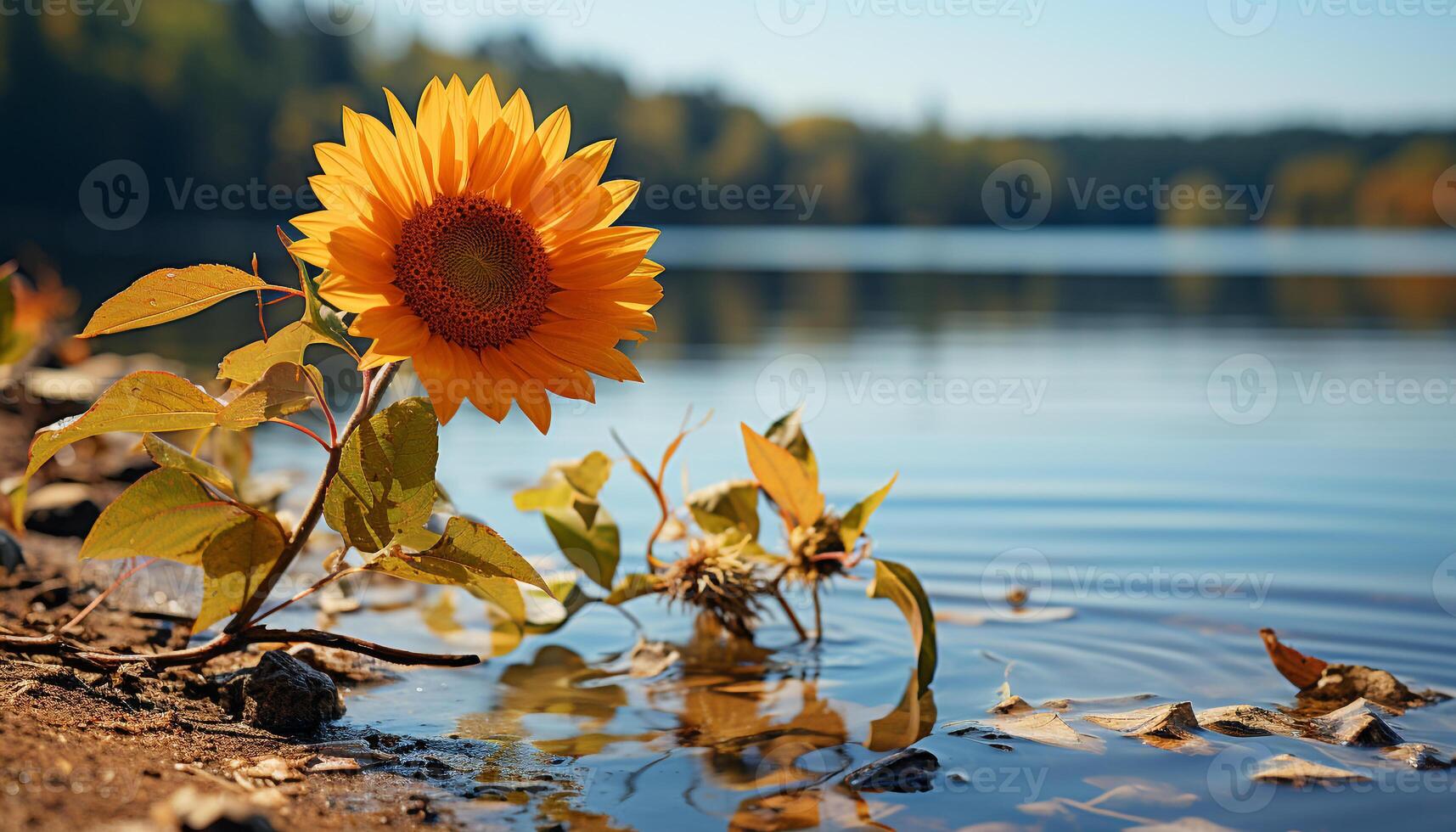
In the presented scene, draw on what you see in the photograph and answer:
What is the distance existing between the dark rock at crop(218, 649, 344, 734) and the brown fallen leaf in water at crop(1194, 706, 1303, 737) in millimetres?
1983

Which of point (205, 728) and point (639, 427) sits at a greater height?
point (639, 427)

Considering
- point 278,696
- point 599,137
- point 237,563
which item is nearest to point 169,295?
point 237,563

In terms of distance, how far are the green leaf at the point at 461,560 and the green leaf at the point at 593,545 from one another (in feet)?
2.97

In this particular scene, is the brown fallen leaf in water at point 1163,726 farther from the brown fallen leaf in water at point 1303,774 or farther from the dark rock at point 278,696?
the dark rock at point 278,696

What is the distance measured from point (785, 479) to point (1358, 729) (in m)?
1.42

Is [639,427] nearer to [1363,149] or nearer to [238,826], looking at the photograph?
[238,826]

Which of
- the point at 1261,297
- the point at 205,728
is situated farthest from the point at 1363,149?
the point at 205,728

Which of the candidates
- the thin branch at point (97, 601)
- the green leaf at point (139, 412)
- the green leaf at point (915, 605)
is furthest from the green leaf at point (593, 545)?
the green leaf at point (139, 412)

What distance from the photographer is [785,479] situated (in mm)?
2984

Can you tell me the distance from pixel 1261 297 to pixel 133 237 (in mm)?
48801

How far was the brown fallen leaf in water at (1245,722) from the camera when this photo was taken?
256cm

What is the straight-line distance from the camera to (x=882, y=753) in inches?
97.5

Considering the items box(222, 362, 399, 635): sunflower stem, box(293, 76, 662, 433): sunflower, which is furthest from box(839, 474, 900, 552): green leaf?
box(222, 362, 399, 635): sunflower stem

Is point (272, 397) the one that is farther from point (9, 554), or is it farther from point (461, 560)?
point (9, 554)
